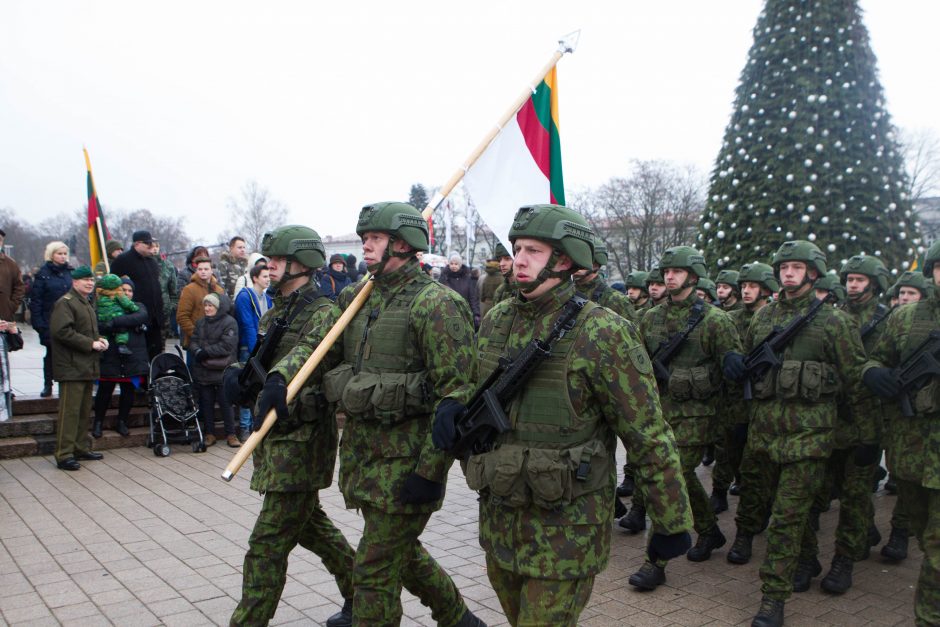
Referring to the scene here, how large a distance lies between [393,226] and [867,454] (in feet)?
13.0

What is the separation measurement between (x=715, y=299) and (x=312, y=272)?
18.8 feet

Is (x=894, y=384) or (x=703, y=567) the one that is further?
(x=703, y=567)

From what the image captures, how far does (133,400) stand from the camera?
33.8 ft

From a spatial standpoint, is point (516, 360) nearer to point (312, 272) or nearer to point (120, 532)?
point (312, 272)

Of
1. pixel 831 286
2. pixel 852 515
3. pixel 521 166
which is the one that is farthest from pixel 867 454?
pixel 521 166

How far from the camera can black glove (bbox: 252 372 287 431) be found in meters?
4.07

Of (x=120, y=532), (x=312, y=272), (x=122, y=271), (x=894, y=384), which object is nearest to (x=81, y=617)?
(x=120, y=532)

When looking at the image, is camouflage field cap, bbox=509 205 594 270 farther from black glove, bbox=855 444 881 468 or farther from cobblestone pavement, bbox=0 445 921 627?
black glove, bbox=855 444 881 468

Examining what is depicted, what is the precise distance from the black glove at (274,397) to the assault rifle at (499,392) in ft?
3.75

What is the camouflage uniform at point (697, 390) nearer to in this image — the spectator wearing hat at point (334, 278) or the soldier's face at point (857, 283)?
the soldier's face at point (857, 283)

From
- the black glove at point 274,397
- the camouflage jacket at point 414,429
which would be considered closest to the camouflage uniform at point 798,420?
the camouflage jacket at point 414,429

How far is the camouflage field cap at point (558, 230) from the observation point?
3363 mm

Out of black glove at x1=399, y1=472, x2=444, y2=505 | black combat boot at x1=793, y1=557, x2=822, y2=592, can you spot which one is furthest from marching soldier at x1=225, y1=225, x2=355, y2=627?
black combat boot at x1=793, y1=557, x2=822, y2=592

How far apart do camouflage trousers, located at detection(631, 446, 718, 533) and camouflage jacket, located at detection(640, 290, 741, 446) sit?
7 centimetres
